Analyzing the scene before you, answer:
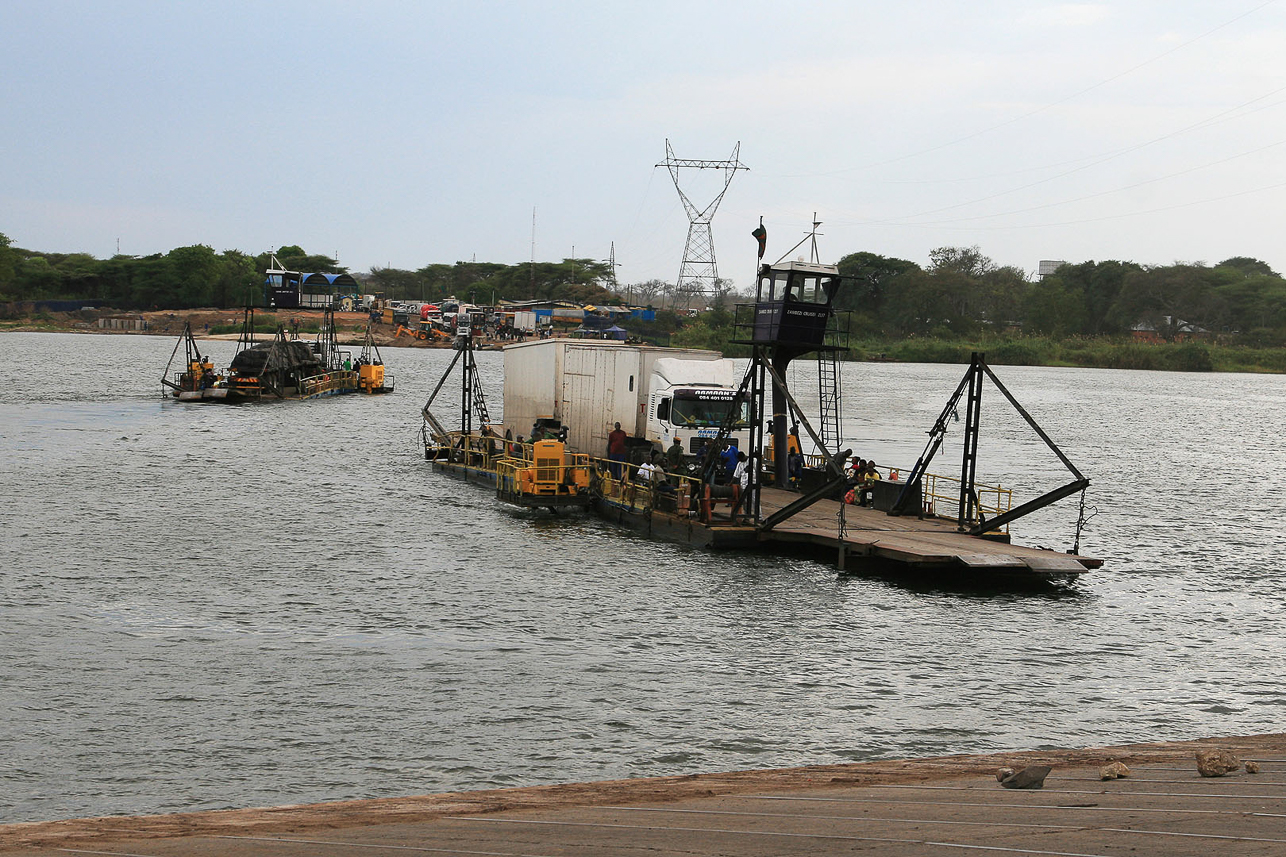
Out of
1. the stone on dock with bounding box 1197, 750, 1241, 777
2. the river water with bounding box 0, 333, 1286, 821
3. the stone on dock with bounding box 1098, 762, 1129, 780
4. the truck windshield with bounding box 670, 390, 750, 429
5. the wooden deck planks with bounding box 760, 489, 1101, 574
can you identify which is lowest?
the river water with bounding box 0, 333, 1286, 821

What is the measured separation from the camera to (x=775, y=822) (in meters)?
8.81

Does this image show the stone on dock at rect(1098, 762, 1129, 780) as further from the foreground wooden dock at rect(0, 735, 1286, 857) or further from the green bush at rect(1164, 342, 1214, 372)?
the green bush at rect(1164, 342, 1214, 372)

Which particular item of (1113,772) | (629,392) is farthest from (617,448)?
(1113,772)

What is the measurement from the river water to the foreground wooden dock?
2726mm

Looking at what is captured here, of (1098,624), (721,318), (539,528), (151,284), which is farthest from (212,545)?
(151,284)

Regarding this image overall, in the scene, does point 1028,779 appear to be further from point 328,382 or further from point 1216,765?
point 328,382

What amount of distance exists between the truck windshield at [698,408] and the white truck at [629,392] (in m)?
0.03

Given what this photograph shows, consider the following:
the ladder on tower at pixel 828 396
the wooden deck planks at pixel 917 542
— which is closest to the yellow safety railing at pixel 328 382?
the ladder on tower at pixel 828 396

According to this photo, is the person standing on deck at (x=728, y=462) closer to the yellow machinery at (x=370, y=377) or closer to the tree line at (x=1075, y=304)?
the yellow machinery at (x=370, y=377)

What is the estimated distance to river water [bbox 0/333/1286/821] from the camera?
1393 cm

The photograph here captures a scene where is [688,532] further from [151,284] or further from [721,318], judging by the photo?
[151,284]

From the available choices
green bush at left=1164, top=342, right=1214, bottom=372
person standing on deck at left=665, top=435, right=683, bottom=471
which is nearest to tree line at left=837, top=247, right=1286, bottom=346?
green bush at left=1164, top=342, right=1214, bottom=372

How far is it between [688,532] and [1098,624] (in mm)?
9110

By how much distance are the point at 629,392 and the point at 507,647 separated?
565 inches
